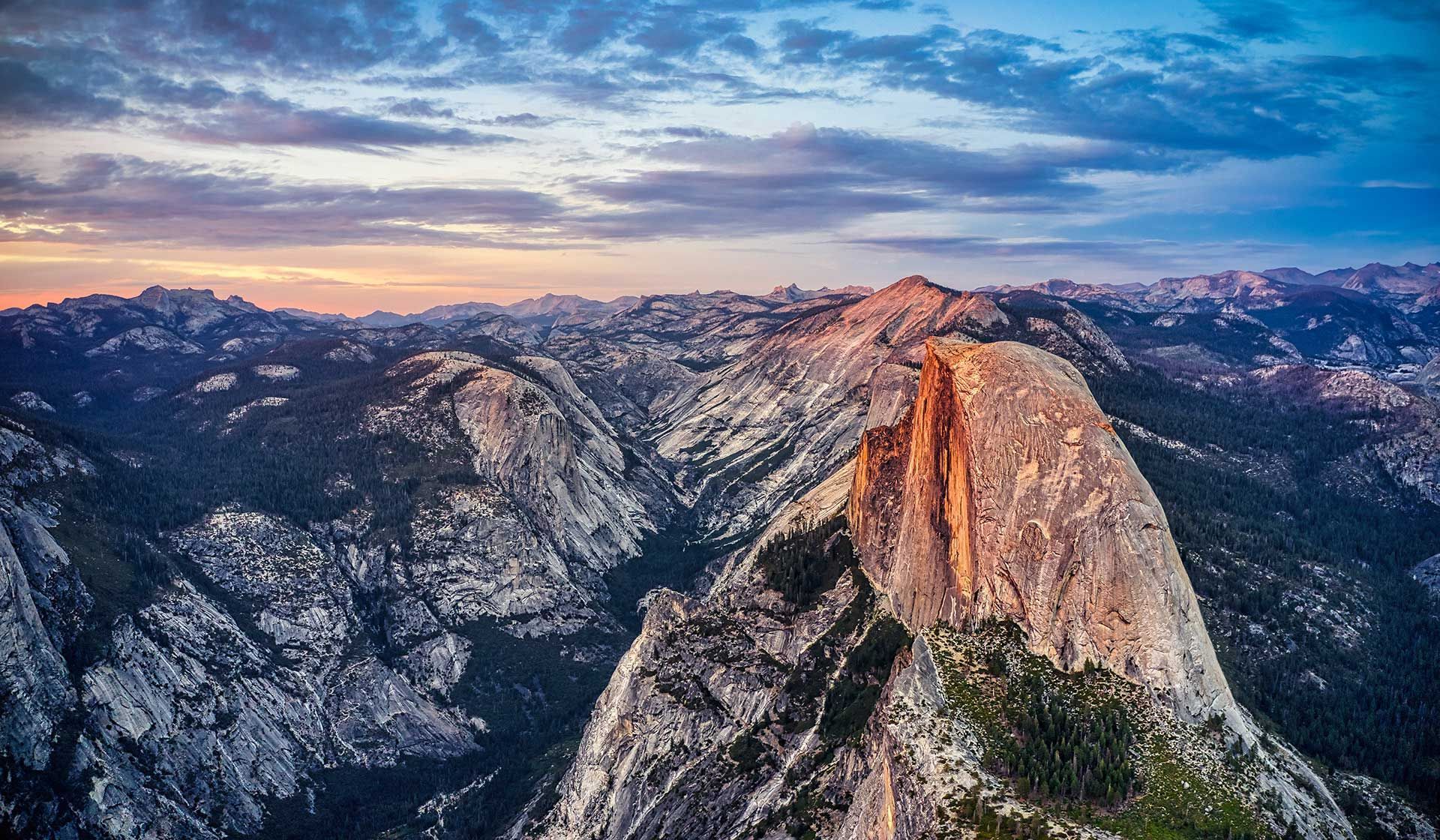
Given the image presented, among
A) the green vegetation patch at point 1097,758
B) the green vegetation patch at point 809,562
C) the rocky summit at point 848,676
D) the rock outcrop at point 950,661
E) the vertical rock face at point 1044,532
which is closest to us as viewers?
the green vegetation patch at point 1097,758

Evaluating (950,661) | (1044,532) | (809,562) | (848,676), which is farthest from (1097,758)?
(809,562)

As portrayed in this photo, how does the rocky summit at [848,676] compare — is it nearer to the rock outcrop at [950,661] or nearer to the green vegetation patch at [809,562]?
the rock outcrop at [950,661]

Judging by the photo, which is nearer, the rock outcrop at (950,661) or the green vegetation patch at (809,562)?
the rock outcrop at (950,661)

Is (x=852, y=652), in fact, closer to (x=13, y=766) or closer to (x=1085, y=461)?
(x=1085, y=461)

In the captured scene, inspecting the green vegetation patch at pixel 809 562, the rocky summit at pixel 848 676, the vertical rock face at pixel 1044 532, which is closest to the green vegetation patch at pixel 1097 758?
the rocky summit at pixel 848 676

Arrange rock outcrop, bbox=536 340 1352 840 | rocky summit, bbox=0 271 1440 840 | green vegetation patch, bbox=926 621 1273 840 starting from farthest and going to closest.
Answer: rocky summit, bbox=0 271 1440 840 → rock outcrop, bbox=536 340 1352 840 → green vegetation patch, bbox=926 621 1273 840

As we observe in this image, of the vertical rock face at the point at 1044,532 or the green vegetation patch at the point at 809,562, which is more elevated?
the vertical rock face at the point at 1044,532

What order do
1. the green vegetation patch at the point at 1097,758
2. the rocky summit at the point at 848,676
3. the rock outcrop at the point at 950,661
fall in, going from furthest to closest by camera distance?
the rocky summit at the point at 848,676 < the rock outcrop at the point at 950,661 < the green vegetation patch at the point at 1097,758

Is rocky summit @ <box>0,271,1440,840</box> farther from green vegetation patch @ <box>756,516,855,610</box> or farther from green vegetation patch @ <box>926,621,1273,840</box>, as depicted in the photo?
green vegetation patch @ <box>756,516,855,610</box>

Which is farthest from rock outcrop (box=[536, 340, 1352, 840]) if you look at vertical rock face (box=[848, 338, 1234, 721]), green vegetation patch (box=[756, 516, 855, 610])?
green vegetation patch (box=[756, 516, 855, 610])

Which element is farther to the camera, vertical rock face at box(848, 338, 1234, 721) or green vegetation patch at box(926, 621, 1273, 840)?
vertical rock face at box(848, 338, 1234, 721)

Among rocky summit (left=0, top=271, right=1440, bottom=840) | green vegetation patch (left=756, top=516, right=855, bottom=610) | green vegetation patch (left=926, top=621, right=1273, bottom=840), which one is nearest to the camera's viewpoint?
green vegetation patch (left=926, top=621, right=1273, bottom=840)
